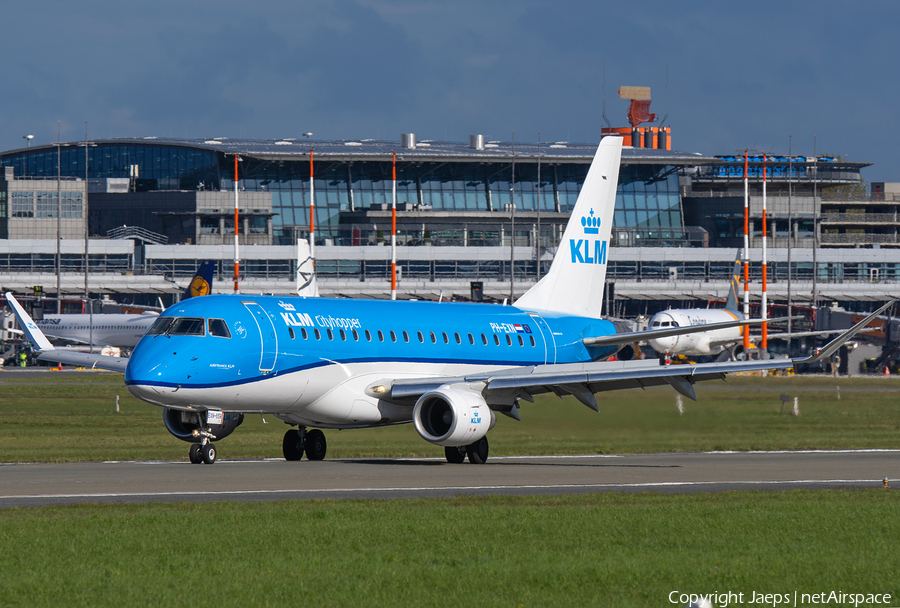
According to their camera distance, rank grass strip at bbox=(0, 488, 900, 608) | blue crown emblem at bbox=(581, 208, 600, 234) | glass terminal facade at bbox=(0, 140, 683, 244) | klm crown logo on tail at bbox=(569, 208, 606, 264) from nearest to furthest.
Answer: grass strip at bbox=(0, 488, 900, 608) < klm crown logo on tail at bbox=(569, 208, 606, 264) < blue crown emblem at bbox=(581, 208, 600, 234) < glass terminal facade at bbox=(0, 140, 683, 244)

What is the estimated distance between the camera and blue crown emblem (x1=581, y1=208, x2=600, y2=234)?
135ft

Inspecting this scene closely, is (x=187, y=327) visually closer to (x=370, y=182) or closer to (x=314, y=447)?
(x=314, y=447)

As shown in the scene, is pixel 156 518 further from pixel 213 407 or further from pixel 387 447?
pixel 387 447

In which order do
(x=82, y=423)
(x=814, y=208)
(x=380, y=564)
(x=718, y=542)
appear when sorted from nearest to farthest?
(x=380, y=564) → (x=718, y=542) → (x=82, y=423) → (x=814, y=208)

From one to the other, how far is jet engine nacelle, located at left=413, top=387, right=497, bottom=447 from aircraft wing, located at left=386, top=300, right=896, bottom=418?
1.48 feet

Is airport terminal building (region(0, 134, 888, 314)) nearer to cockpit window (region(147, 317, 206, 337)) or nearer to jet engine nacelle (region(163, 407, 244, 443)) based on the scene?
jet engine nacelle (region(163, 407, 244, 443))

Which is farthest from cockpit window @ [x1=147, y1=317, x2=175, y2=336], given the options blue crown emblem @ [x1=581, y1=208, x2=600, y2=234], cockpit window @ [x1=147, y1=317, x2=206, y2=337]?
blue crown emblem @ [x1=581, y1=208, x2=600, y2=234]

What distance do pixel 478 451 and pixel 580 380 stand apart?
10.9 ft

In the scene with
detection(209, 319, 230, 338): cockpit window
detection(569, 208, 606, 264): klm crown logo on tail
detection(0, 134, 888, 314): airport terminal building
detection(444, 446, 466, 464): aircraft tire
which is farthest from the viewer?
detection(0, 134, 888, 314): airport terminal building

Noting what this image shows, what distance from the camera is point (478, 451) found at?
3136 cm

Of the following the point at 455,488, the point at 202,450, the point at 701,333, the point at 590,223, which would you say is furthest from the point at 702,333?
the point at 455,488

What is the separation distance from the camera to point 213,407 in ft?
92.5

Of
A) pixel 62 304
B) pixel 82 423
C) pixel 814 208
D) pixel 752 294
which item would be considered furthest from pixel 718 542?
pixel 814 208

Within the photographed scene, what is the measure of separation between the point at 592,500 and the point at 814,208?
157 metres
